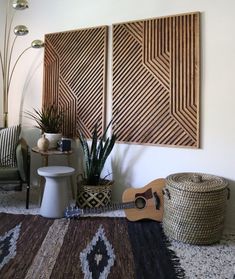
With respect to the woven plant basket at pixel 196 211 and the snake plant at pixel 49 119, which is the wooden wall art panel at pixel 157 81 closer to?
the woven plant basket at pixel 196 211

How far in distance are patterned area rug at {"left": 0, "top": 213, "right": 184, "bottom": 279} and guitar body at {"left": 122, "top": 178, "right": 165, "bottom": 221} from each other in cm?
7

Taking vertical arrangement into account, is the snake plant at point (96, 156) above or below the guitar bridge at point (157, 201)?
above

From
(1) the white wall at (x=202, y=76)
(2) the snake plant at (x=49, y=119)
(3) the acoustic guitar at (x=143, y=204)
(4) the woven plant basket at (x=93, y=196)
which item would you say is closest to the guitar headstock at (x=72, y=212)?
(3) the acoustic guitar at (x=143, y=204)

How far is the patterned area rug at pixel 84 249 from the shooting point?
1931mm

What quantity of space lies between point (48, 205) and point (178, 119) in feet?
5.17

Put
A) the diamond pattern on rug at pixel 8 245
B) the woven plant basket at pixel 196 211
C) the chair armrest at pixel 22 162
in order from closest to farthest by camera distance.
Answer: the diamond pattern on rug at pixel 8 245 < the woven plant basket at pixel 196 211 < the chair armrest at pixel 22 162

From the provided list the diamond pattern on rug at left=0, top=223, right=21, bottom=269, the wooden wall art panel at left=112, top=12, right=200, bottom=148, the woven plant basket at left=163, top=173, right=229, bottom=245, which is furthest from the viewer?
the wooden wall art panel at left=112, top=12, right=200, bottom=148

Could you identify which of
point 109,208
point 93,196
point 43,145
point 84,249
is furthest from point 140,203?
point 43,145

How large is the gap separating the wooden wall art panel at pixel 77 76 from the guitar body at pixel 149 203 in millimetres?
954

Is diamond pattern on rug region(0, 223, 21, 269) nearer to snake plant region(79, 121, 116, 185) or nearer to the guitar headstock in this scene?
the guitar headstock

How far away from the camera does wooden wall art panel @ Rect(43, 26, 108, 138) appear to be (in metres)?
3.32

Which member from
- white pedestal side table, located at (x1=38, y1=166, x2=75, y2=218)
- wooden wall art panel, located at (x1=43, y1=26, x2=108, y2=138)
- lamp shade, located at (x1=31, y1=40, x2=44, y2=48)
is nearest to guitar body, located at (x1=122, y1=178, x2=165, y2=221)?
white pedestal side table, located at (x1=38, y1=166, x2=75, y2=218)

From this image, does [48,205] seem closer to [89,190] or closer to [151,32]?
[89,190]

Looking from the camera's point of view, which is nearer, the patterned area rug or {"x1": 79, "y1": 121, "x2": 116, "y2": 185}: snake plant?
the patterned area rug
